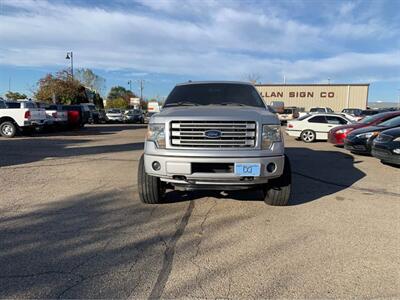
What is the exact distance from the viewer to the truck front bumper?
4215 mm

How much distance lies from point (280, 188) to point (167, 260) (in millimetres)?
2205

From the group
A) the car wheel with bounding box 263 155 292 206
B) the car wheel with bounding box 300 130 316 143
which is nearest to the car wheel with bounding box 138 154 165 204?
the car wheel with bounding box 263 155 292 206

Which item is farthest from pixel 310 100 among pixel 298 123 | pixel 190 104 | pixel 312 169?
pixel 190 104

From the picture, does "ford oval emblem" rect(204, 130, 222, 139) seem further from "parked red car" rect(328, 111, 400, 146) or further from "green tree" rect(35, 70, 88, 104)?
"green tree" rect(35, 70, 88, 104)

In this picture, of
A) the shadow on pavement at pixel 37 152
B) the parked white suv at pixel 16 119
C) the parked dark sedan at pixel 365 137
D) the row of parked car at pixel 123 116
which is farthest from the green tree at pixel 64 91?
the parked dark sedan at pixel 365 137

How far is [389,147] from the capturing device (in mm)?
8219

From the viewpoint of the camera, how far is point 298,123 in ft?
53.6

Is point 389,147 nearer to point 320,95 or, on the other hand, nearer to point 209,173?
point 209,173

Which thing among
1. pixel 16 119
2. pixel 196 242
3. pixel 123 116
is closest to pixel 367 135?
pixel 196 242

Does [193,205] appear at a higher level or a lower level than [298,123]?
lower

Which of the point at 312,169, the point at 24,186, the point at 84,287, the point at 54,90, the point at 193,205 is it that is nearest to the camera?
the point at 84,287

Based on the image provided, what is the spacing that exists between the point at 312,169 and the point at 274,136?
440 centimetres

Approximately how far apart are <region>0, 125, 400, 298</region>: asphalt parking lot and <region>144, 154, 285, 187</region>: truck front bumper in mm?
585

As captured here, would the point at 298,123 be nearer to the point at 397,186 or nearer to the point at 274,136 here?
the point at 397,186
